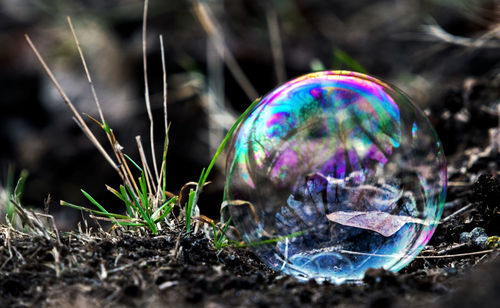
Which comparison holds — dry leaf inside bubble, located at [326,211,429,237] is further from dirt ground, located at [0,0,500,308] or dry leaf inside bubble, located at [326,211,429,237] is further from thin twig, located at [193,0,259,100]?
thin twig, located at [193,0,259,100]

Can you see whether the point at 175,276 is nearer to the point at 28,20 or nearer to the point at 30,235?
the point at 30,235

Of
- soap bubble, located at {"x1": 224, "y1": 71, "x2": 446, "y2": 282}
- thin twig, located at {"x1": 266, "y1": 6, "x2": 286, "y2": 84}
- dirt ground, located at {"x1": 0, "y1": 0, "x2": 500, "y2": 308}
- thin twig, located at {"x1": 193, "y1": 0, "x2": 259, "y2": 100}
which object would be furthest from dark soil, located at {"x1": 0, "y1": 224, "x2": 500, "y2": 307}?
thin twig, located at {"x1": 266, "y1": 6, "x2": 286, "y2": 84}

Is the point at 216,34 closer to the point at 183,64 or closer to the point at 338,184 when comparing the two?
the point at 183,64

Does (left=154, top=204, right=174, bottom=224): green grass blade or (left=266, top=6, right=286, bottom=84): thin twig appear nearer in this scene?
(left=154, top=204, right=174, bottom=224): green grass blade

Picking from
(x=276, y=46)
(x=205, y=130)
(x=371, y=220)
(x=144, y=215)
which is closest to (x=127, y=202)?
(x=144, y=215)

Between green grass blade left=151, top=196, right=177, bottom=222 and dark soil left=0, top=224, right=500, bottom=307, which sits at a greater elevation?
green grass blade left=151, top=196, right=177, bottom=222

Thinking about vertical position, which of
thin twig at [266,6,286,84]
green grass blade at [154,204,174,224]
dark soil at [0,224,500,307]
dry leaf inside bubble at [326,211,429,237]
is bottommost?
dark soil at [0,224,500,307]

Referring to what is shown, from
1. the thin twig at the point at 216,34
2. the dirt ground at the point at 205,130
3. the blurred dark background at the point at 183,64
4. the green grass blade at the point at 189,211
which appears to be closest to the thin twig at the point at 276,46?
the blurred dark background at the point at 183,64
